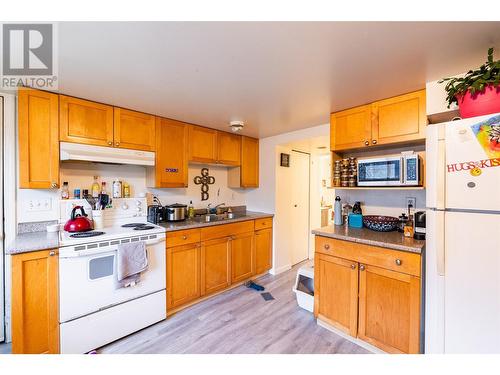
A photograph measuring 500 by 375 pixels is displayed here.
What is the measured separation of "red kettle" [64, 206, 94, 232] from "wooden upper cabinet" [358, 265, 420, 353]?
2.42 metres

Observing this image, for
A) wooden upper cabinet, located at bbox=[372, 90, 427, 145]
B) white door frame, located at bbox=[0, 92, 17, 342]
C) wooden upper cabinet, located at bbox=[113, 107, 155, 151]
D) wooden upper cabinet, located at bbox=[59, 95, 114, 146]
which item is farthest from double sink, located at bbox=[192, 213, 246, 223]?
wooden upper cabinet, located at bbox=[372, 90, 427, 145]

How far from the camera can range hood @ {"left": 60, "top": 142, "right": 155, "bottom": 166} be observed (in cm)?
189

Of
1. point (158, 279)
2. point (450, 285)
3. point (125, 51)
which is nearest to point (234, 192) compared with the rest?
point (158, 279)

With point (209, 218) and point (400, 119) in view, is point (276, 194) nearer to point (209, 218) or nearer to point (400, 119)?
point (209, 218)

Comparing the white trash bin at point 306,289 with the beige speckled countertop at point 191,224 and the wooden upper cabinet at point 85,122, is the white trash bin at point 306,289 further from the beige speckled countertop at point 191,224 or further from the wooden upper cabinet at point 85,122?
the wooden upper cabinet at point 85,122

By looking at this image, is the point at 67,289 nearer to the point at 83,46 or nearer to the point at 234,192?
the point at 83,46

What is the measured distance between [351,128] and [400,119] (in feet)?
1.34

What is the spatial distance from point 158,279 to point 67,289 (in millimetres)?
684

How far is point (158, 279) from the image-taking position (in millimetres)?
2078

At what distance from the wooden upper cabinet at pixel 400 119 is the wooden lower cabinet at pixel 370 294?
0.97 meters

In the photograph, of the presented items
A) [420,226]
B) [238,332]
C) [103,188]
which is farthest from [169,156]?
[420,226]

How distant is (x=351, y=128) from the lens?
2131 millimetres

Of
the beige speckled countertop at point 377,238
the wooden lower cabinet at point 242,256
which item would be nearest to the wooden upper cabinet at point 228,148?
the wooden lower cabinet at point 242,256

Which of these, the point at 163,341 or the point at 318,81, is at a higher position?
the point at 318,81
